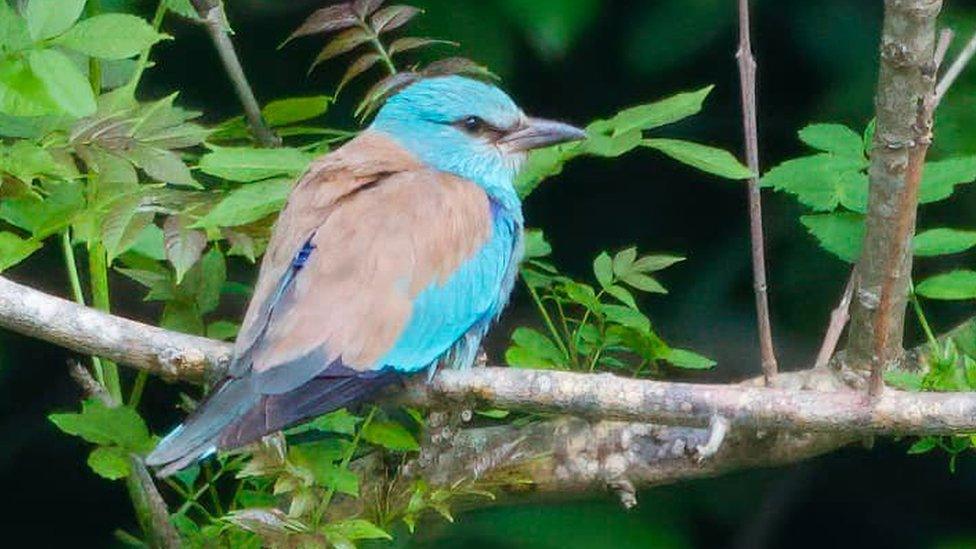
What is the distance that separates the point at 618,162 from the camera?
4.38 metres

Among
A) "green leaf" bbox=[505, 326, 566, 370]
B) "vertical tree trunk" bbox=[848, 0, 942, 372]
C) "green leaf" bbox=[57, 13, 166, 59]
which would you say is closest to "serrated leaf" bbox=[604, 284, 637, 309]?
"green leaf" bbox=[505, 326, 566, 370]

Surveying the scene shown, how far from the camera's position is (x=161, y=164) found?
300cm

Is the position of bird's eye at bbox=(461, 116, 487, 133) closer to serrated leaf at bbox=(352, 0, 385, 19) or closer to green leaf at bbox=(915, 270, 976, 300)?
serrated leaf at bbox=(352, 0, 385, 19)

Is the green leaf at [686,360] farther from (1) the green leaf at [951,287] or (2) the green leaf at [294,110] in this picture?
(2) the green leaf at [294,110]

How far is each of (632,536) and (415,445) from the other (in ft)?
3.26

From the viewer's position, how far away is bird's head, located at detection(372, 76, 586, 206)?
3.63 meters

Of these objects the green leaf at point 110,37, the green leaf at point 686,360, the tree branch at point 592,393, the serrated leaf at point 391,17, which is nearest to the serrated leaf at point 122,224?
the tree branch at point 592,393

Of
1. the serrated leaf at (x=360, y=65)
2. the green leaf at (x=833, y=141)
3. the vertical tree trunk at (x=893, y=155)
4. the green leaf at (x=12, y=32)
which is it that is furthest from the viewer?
the serrated leaf at (x=360, y=65)

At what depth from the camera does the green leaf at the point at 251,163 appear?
9.87 feet

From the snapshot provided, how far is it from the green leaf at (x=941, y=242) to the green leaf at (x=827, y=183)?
112 mm

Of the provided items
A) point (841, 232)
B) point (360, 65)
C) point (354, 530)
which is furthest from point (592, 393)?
point (360, 65)

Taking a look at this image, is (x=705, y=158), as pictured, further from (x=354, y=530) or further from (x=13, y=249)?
(x=13, y=249)

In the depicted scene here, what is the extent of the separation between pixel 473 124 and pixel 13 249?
3.47ft

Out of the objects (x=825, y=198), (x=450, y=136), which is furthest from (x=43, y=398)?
(x=825, y=198)
